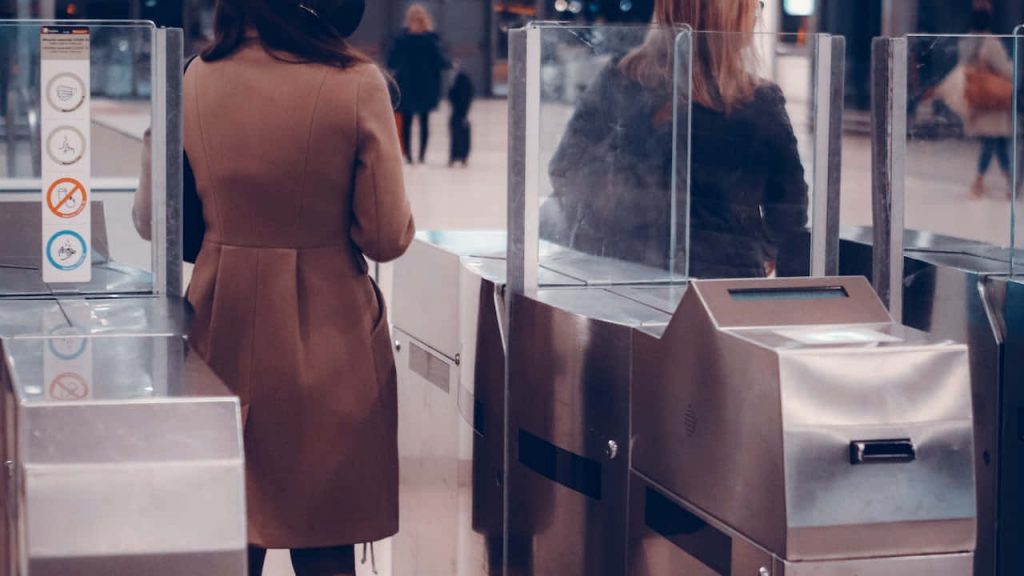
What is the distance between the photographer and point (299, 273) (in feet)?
7.86

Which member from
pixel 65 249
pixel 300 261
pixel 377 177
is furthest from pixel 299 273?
pixel 65 249

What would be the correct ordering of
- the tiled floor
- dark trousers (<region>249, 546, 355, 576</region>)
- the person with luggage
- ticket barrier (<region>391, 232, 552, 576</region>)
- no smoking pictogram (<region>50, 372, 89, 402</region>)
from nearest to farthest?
no smoking pictogram (<region>50, 372, 89, 402</region>), dark trousers (<region>249, 546, 355, 576</region>), ticket barrier (<region>391, 232, 552, 576</region>), the tiled floor, the person with luggage

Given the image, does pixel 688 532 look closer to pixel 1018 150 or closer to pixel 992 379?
pixel 992 379

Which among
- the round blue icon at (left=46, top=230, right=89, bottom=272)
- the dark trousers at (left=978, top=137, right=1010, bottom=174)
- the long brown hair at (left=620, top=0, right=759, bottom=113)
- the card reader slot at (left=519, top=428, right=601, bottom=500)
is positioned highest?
the long brown hair at (left=620, top=0, right=759, bottom=113)

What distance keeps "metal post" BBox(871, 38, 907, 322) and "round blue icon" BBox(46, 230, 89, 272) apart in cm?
133

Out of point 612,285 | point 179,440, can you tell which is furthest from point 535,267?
point 179,440

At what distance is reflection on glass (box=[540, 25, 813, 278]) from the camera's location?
272 centimetres

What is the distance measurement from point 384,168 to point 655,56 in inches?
24.9

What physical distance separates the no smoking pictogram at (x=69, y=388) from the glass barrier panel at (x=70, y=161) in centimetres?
65

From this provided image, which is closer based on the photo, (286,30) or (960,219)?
(286,30)

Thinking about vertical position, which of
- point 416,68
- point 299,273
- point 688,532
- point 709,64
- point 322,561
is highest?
point 416,68

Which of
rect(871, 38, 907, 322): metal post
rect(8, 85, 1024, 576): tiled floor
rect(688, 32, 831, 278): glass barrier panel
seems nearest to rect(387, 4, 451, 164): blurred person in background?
rect(8, 85, 1024, 576): tiled floor

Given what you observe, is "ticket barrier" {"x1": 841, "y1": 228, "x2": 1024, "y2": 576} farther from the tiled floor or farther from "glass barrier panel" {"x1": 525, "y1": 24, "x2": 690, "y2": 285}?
"glass barrier panel" {"x1": 525, "y1": 24, "x2": 690, "y2": 285}

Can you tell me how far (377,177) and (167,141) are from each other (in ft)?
1.13
